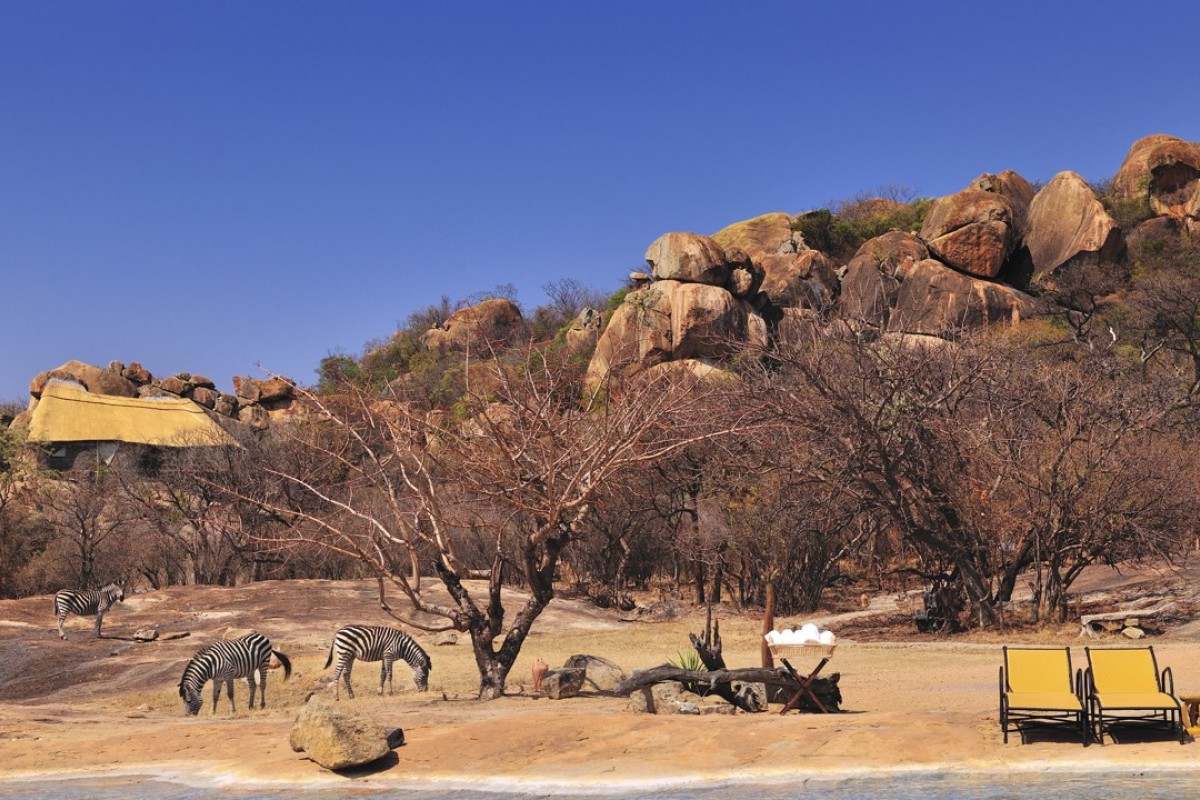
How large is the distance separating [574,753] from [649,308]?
43.3m

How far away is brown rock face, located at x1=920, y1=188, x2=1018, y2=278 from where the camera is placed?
6216cm

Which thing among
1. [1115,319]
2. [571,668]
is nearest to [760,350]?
[571,668]

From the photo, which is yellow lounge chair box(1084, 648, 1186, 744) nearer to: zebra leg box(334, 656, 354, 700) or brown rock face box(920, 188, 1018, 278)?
zebra leg box(334, 656, 354, 700)

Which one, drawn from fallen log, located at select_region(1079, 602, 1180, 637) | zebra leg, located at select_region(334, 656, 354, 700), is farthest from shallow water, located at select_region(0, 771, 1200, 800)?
fallen log, located at select_region(1079, 602, 1180, 637)

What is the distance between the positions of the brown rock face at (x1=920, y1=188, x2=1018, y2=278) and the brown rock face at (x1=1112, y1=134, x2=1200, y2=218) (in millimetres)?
11755

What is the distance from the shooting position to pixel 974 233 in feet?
204

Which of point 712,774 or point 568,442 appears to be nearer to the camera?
point 712,774

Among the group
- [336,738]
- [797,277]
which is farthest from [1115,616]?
[797,277]

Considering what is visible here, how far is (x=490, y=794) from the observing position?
11672 mm

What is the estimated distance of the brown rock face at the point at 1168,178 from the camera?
69.8m

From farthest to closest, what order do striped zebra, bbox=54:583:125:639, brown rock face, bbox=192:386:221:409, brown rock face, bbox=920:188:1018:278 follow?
1. brown rock face, bbox=192:386:221:409
2. brown rock face, bbox=920:188:1018:278
3. striped zebra, bbox=54:583:125:639

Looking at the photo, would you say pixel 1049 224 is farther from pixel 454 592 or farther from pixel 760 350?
pixel 454 592

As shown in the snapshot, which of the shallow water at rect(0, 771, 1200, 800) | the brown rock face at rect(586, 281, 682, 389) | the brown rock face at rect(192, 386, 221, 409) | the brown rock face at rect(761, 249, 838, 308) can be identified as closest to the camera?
the shallow water at rect(0, 771, 1200, 800)

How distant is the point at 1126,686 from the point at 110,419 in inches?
2321
